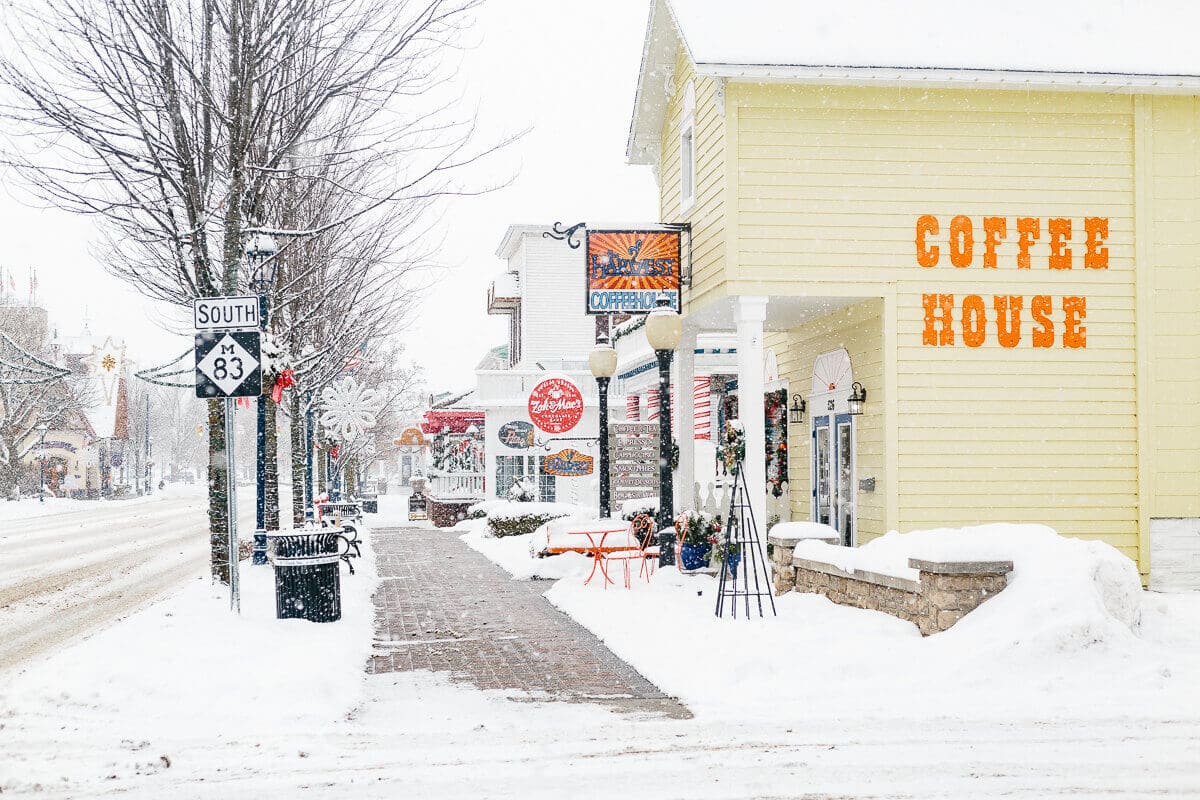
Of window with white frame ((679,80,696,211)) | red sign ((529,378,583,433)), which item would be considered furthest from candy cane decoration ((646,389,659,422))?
window with white frame ((679,80,696,211))

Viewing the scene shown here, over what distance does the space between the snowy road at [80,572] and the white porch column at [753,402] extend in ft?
24.9

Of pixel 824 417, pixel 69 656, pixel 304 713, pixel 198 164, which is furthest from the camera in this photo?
pixel 824 417

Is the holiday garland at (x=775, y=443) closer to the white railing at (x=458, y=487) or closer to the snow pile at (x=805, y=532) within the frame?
the snow pile at (x=805, y=532)

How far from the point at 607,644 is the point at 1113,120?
9114 millimetres

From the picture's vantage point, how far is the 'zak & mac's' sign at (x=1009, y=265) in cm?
1427

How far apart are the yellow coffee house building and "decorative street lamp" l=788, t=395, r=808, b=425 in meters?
4.05

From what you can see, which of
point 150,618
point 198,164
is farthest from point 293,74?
point 150,618

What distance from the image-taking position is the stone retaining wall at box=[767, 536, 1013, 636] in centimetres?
938

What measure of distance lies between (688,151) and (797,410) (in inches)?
180

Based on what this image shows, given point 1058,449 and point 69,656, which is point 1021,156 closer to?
point 1058,449

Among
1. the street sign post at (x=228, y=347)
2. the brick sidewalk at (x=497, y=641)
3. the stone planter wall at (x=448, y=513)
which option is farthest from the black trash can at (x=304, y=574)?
the stone planter wall at (x=448, y=513)

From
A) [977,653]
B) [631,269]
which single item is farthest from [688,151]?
[977,653]

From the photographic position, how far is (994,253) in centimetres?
1430

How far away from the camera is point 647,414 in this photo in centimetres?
3067
